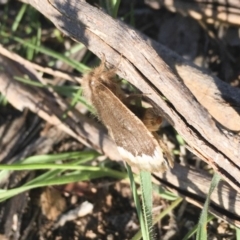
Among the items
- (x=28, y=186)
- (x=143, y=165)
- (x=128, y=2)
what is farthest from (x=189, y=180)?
(x=128, y=2)

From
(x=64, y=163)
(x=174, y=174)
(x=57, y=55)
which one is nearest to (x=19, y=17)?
(x=57, y=55)

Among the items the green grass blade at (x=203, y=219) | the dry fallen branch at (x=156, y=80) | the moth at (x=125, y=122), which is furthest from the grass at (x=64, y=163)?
the dry fallen branch at (x=156, y=80)

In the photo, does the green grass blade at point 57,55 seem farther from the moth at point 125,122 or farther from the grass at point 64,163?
the moth at point 125,122

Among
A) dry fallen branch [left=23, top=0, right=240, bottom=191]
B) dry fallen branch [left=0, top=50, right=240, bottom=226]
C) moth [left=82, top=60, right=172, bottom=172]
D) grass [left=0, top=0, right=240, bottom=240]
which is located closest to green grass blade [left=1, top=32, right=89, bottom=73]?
grass [left=0, top=0, right=240, bottom=240]

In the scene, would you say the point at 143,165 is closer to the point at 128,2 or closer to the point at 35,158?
the point at 35,158

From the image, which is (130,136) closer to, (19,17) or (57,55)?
(57,55)

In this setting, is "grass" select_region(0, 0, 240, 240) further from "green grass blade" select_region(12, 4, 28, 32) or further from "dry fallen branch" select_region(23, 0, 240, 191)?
"dry fallen branch" select_region(23, 0, 240, 191)
